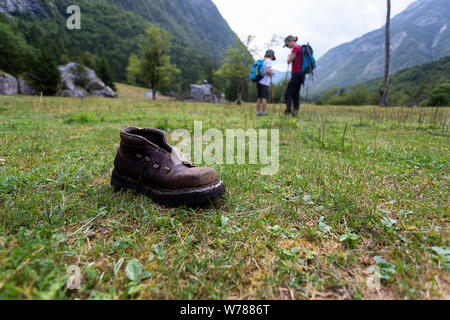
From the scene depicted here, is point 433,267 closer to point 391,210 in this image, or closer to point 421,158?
point 391,210

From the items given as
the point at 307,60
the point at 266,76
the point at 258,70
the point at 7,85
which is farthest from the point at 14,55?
the point at 307,60

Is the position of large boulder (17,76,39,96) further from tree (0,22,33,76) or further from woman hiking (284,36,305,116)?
woman hiking (284,36,305,116)

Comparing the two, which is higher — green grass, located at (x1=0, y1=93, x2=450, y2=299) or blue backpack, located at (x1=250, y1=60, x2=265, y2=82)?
blue backpack, located at (x1=250, y1=60, x2=265, y2=82)

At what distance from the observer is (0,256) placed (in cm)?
101

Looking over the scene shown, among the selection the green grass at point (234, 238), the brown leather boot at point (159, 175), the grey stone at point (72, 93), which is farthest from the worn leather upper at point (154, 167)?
the grey stone at point (72, 93)

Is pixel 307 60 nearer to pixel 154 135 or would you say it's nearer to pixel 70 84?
pixel 154 135

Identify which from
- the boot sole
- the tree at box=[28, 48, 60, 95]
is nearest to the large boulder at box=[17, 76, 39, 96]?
the tree at box=[28, 48, 60, 95]

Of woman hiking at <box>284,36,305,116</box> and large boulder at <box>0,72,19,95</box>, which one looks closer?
woman hiking at <box>284,36,305,116</box>

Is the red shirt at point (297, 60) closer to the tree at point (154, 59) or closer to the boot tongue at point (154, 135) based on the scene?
the boot tongue at point (154, 135)

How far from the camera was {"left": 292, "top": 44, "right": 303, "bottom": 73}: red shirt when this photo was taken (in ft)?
23.8

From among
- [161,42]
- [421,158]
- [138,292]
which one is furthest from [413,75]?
[138,292]

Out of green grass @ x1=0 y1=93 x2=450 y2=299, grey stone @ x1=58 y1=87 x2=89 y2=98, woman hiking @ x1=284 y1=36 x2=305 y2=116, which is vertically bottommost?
green grass @ x1=0 y1=93 x2=450 y2=299

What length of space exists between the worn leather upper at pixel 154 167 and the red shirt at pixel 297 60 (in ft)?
23.5

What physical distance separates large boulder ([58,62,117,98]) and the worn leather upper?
3265 cm
